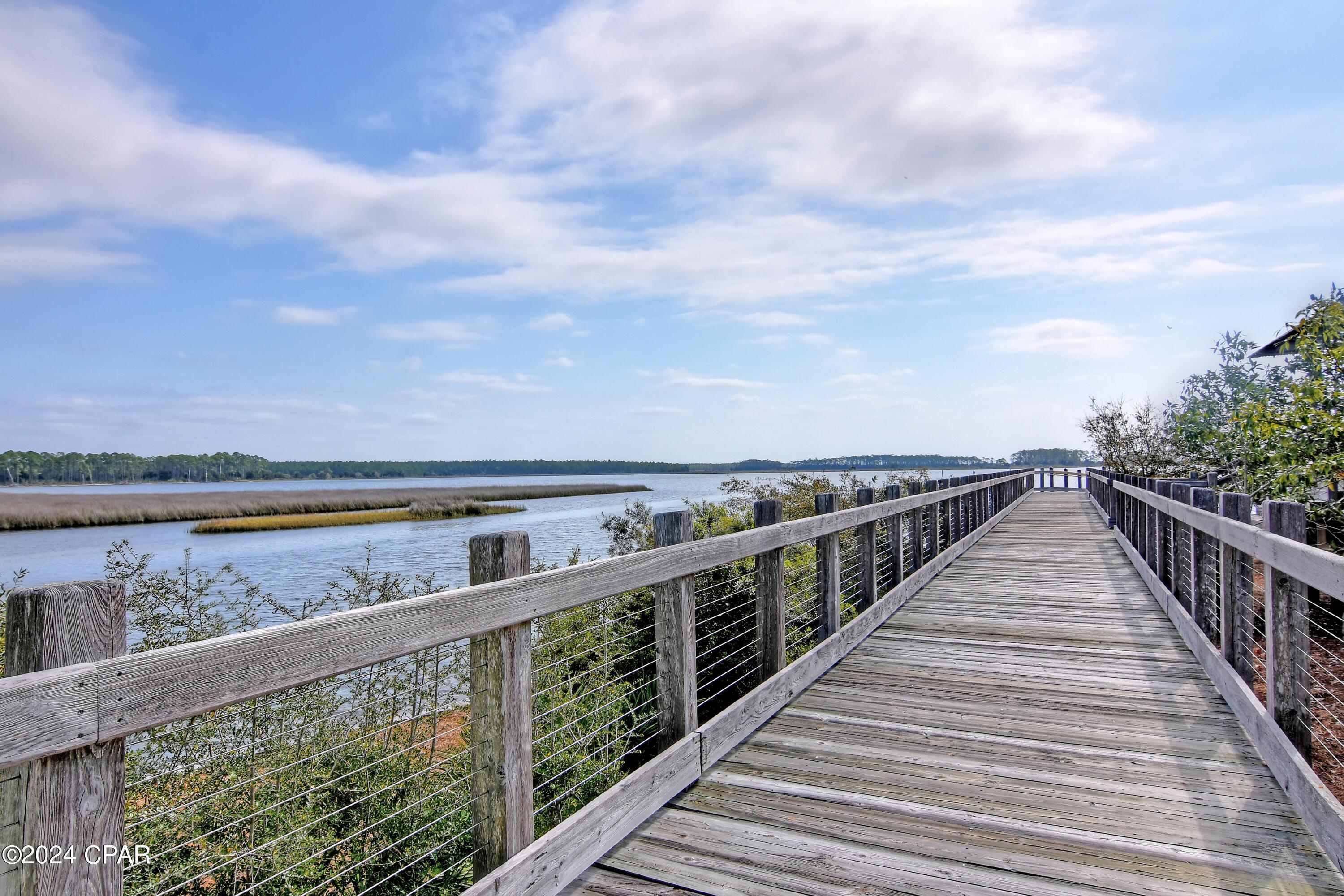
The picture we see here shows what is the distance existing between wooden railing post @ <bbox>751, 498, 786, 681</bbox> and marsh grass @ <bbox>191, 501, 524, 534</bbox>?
36.7 metres

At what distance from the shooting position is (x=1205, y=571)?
554 centimetres

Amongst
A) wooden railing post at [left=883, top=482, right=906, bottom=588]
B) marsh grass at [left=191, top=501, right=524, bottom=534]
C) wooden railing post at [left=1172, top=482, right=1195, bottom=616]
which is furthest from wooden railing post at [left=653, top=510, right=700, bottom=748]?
marsh grass at [left=191, top=501, right=524, bottom=534]

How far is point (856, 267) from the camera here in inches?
848

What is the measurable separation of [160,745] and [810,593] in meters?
6.48

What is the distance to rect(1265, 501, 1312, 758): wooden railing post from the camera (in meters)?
3.33

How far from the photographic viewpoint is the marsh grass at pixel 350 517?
36.8m

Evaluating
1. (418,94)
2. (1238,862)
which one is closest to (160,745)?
(1238,862)

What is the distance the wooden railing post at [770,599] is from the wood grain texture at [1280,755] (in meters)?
2.35

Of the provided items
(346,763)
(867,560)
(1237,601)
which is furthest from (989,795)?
(346,763)

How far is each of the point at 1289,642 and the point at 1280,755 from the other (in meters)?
0.52

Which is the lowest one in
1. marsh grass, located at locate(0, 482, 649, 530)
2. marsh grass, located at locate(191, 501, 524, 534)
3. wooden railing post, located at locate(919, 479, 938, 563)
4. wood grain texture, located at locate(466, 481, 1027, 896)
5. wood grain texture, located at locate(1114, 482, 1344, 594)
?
marsh grass, located at locate(191, 501, 524, 534)

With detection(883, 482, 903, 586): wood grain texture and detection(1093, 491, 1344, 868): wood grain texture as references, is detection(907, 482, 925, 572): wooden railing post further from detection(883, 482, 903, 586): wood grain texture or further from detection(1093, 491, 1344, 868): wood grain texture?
detection(1093, 491, 1344, 868): wood grain texture

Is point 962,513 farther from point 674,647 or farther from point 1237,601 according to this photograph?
point 674,647

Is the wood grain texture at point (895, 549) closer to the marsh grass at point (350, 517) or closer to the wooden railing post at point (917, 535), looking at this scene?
the wooden railing post at point (917, 535)
